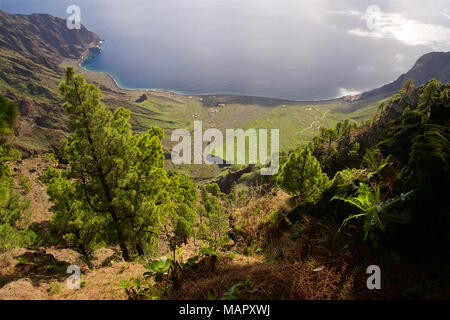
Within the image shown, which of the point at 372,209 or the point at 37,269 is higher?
the point at 372,209

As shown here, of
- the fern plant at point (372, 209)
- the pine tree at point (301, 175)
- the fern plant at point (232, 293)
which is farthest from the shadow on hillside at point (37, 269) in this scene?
the pine tree at point (301, 175)

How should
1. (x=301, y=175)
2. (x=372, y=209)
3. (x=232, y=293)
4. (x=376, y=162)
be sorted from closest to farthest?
(x=232, y=293)
(x=372, y=209)
(x=376, y=162)
(x=301, y=175)

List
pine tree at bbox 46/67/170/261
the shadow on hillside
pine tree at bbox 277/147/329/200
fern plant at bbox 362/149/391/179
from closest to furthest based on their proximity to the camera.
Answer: fern plant at bbox 362/149/391/179
the shadow on hillside
pine tree at bbox 46/67/170/261
pine tree at bbox 277/147/329/200

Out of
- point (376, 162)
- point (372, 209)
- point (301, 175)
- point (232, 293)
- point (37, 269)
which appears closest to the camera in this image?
point (232, 293)

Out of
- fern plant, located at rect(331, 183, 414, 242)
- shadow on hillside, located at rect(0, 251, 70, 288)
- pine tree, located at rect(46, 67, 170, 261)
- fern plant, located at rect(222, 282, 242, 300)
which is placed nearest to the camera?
fern plant, located at rect(222, 282, 242, 300)

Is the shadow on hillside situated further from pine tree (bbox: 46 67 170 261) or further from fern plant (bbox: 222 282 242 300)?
fern plant (bbox: 222 282 242 300)

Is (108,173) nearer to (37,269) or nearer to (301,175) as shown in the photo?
(37,269)

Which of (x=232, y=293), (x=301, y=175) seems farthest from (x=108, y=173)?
(x=301, y=175)

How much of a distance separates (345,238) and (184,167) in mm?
188059

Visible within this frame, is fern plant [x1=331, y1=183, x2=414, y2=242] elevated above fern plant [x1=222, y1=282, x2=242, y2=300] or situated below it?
above

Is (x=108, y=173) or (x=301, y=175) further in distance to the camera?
(x=301, y=175)

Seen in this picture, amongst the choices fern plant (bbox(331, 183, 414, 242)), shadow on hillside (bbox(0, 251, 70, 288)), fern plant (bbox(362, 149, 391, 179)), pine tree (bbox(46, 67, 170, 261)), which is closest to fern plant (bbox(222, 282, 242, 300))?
fern plant (bbox(331, 183, 414, 242))
